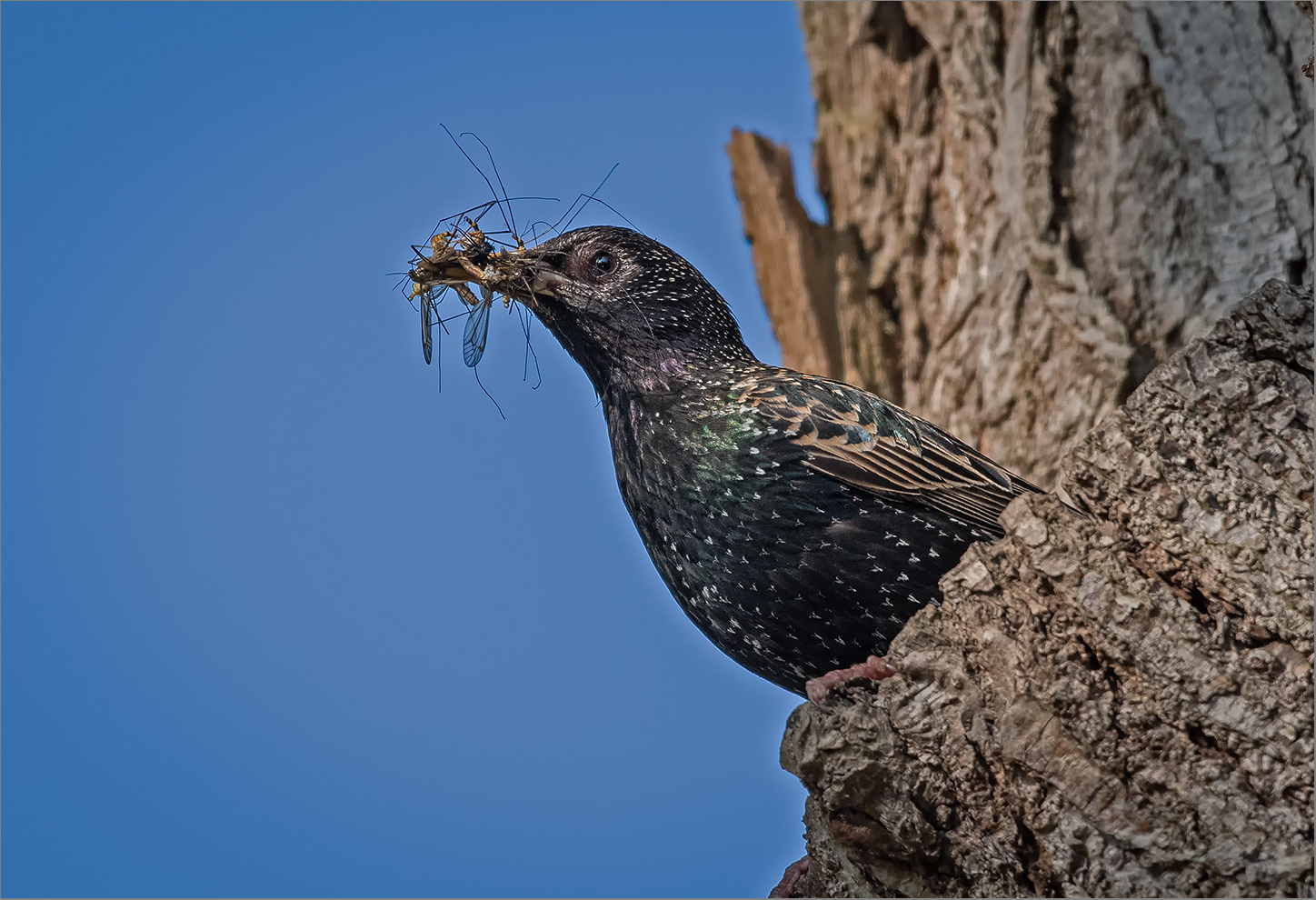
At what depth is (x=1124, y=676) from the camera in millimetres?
2852

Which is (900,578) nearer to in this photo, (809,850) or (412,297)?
(809,850)

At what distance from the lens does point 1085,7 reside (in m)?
5.69

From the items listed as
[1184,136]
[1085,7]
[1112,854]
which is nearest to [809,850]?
[1112,854]

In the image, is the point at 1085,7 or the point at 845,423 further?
the point at 1085,7

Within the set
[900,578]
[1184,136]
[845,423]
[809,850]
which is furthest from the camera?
[1184,136]

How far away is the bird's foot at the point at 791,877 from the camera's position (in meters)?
3.64

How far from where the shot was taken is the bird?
3604 mm

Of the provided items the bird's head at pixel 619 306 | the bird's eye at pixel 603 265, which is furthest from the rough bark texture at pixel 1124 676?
the bird's eye at pixel 603 265

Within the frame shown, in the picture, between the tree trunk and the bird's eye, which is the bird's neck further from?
the tree trunk

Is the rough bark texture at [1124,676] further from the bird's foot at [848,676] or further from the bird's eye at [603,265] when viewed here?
the bird's eye at [603,265]

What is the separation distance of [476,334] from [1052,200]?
2.85 meters

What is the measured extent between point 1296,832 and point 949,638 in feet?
2.68

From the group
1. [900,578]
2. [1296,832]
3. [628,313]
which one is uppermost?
[628,313]

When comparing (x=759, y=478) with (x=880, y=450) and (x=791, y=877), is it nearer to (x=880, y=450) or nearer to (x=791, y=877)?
(x=880, y=450)
